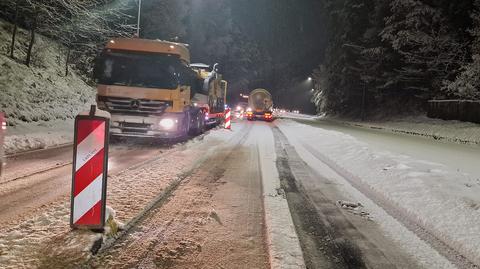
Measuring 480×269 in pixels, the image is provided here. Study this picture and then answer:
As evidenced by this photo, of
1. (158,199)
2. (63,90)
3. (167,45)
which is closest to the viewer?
(158,199)

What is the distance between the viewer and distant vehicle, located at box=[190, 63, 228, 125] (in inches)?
864

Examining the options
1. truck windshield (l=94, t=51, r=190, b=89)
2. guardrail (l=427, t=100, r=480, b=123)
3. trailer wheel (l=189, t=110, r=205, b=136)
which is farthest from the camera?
guardrail (l=427, t=100, r=480, b=123)

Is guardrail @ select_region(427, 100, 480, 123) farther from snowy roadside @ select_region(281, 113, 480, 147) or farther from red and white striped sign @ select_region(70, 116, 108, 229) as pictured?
red and white striped sign @ select_region(70, 116, 108, 229)

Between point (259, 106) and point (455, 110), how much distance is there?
66.3 ft

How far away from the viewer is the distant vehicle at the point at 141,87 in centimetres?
1482

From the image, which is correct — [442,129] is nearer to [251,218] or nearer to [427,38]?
[427,38]

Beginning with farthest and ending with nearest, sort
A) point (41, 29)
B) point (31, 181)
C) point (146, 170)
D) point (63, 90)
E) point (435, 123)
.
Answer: point (435, 123), point (41, 29), point (63, 90), point (146, 170), point (31, 181)

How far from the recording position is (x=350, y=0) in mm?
57594

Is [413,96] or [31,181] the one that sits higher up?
[413,96]

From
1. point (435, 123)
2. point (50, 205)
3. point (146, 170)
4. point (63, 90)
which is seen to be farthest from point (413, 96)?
point (50, 205)

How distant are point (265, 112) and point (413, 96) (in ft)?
53.1

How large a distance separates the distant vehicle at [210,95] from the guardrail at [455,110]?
1877 centimetres

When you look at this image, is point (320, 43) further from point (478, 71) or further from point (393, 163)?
point (393, 163)

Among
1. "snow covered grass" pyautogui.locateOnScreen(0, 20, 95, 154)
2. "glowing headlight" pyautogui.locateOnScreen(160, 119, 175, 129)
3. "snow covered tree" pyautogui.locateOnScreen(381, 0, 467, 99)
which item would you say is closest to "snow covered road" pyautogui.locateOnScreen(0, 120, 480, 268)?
"glowing headlight" pyautogui.locateOnScreen(160, 119, 175, 129)
